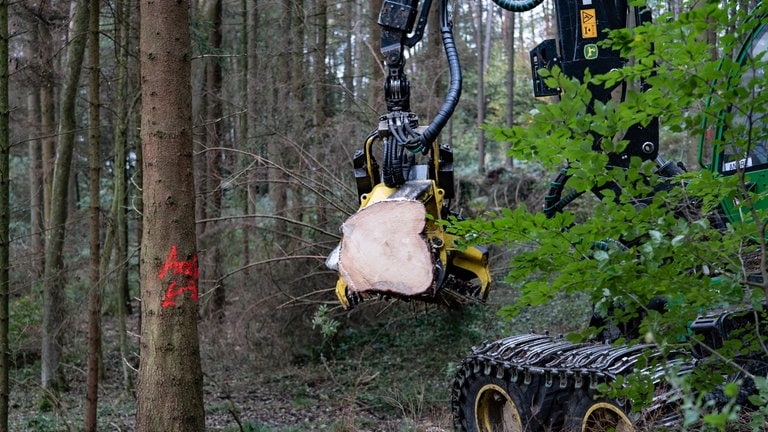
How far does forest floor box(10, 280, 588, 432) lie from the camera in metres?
9.84

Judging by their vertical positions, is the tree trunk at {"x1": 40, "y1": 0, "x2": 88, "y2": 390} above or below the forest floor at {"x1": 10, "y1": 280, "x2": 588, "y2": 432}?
above

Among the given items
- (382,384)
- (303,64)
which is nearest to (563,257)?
(382,384)

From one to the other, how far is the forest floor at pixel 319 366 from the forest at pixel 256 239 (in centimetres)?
4

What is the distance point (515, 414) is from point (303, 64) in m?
9.06

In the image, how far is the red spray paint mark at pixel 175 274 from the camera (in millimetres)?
5148

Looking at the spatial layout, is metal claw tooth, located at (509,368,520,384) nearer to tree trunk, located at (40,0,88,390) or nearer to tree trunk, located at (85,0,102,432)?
tree trunk, located at (85,0,102,432)

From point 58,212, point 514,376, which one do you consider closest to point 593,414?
point 514,376

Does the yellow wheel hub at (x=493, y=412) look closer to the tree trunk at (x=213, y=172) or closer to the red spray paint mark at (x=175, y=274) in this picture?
the red spray paint mark at (x=175, y=274)

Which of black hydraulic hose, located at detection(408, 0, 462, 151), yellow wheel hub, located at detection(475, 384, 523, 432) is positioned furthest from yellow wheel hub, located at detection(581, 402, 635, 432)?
black hydraulic hose, located at detection(408, 0, 462, 151)

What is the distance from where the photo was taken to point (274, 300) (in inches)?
447

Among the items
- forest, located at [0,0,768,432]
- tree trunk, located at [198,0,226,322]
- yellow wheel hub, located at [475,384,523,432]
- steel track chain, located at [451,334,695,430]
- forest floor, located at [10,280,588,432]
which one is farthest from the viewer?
tree trunk, located at [198,0,226,322]

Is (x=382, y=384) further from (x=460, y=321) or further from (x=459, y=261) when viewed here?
(x=459, y=261)

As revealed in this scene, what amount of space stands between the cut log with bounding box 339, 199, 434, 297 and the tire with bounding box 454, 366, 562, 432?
161 centimetres

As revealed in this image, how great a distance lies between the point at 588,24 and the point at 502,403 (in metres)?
3.16
